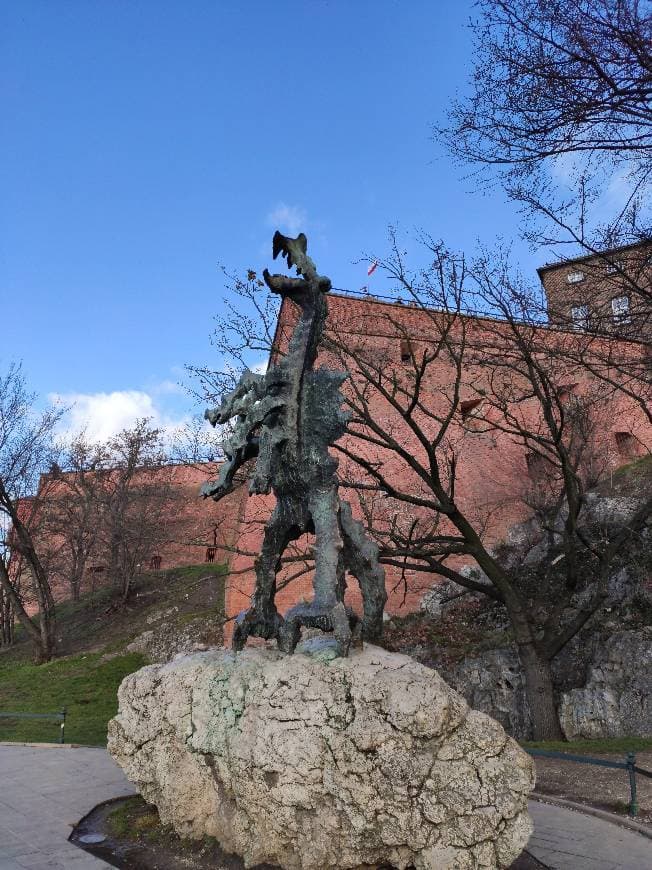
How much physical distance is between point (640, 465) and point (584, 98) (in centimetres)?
1519

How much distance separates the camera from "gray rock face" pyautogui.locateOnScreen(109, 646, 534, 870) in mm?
3670

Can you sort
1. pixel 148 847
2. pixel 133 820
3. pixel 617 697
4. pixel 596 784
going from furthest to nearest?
pixel 617 697
pixel 596 784
pixel 133 820
pixel 148 847

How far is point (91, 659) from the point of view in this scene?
1777 cm

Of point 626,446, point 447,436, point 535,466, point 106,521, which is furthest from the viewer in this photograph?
point 106,521

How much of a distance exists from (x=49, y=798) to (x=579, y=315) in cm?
824

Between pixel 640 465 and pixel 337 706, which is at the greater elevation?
pixel 640 465

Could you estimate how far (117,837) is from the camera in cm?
494

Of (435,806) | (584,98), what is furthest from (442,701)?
(584,98)

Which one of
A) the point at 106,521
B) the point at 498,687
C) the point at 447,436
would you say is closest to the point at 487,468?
the point at 447,436

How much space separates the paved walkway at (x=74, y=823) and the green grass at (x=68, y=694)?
353 centimetres

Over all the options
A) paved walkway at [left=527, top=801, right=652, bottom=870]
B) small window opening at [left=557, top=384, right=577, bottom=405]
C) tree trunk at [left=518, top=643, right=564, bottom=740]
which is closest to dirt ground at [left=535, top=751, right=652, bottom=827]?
paved walkway at [left=527, top=801, right=652, bottom=870]

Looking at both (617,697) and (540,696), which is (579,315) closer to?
(540,696)

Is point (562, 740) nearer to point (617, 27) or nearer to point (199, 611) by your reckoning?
point (617, 27)

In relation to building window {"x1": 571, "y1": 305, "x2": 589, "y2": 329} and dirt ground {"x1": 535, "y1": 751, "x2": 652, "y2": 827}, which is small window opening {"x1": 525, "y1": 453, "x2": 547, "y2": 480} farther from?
dirt ground {"x1": 535, "y1": 751, "x2": 652, "y2": 827}
